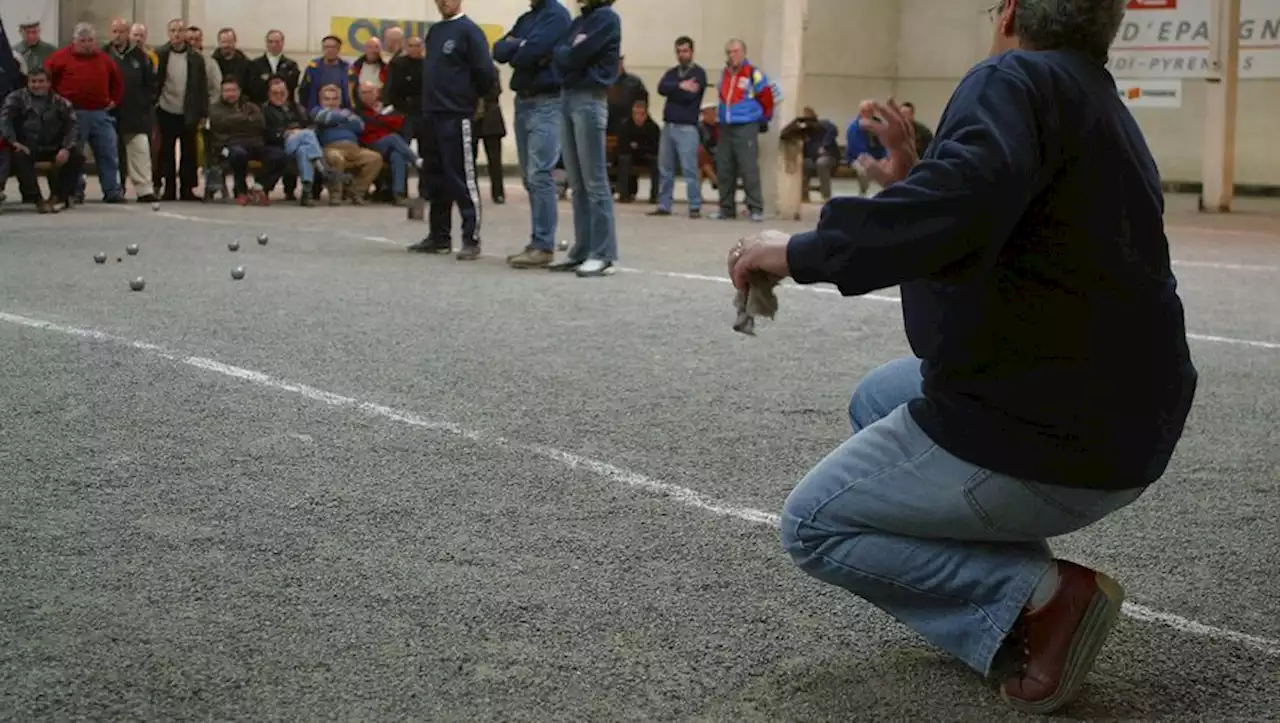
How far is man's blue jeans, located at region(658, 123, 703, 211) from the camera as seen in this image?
674 inches

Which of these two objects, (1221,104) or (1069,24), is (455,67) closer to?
(1069,24)

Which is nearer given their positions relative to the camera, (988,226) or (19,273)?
(988,226)

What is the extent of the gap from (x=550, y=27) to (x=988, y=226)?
308 inches

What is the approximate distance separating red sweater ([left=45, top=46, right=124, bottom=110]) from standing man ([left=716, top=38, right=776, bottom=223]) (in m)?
6.31

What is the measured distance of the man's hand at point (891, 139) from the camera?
3.26 meters

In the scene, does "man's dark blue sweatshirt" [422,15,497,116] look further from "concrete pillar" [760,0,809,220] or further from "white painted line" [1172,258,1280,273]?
"concrete pillar" [760,0,809,220]

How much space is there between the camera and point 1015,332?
110 inches

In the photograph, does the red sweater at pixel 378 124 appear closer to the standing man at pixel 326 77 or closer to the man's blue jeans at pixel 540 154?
the standing man at pixel 326 77

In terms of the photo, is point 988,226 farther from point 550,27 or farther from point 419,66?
point 419,66

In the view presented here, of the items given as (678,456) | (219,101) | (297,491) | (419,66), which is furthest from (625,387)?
(219,101)

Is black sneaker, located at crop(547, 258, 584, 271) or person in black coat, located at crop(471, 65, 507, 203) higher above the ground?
person in black coat, located at crop(471, 65, 507, 203)

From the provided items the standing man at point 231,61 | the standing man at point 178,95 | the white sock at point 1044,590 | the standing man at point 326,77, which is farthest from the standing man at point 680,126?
the white sock at point 1044,590

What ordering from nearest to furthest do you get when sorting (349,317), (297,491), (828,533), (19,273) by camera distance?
(828,533)
(297,491)
(349,317)
(19,273)

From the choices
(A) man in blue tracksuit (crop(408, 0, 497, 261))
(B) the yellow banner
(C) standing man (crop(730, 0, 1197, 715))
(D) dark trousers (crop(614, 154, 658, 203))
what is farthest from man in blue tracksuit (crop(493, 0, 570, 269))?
(B) the yellow banner
